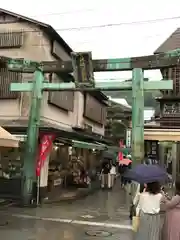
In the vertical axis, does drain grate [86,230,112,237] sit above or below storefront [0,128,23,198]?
below

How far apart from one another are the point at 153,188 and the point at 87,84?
9.20 m

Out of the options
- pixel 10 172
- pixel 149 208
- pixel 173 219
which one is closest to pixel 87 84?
pixel 10 172

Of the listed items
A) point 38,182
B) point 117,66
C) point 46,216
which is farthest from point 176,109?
point 46,216

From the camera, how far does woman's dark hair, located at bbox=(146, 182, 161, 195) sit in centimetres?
674

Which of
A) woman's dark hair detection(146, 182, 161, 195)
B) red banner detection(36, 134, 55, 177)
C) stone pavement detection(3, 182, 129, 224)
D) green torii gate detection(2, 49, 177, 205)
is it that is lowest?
stone pavement detection(3, 182, 129, 224)

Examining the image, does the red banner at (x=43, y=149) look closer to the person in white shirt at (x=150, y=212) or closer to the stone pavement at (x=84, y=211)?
the stone pavement at (x=84, y=211)

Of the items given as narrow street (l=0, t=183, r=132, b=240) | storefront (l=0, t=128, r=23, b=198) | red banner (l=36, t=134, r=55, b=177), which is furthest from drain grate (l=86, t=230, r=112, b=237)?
storefront (l=0, t=128, r=23, b=198)

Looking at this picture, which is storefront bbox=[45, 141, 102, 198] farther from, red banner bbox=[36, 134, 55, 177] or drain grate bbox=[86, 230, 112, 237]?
drain grate bbox=[86, 230, 112, 237]

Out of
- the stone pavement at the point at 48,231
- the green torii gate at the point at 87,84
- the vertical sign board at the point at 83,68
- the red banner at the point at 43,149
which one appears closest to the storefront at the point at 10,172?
the red banner at the point at 43,149

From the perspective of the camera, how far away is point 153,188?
676 centimetres

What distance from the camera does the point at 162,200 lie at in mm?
6594

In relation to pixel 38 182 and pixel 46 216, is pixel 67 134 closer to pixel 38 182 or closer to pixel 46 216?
pixel 38 182

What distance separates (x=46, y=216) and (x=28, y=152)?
352 centimetres

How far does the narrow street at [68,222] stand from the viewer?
10.1 metres
